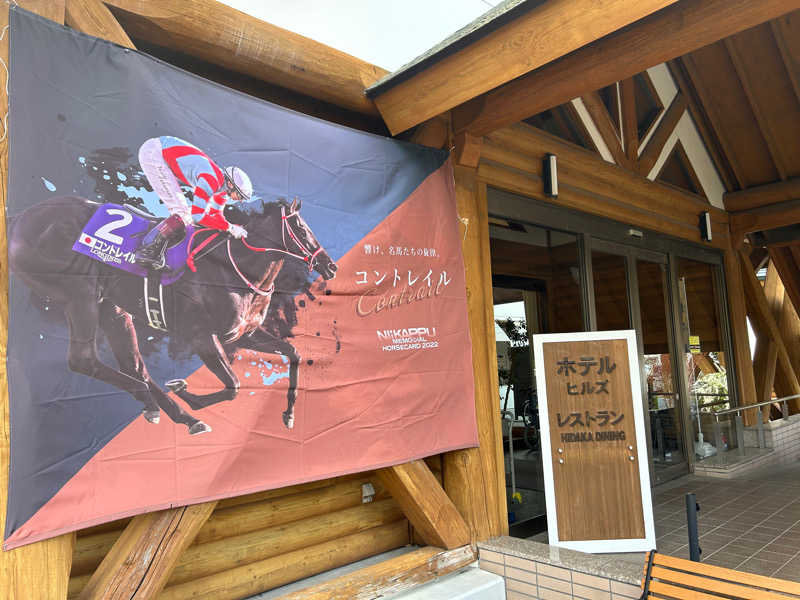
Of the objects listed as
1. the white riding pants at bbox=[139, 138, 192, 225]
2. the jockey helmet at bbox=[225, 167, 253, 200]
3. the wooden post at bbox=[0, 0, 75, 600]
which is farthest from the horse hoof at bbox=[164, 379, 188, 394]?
the jockey helmet at bbox=[225, 167, 253, 200]

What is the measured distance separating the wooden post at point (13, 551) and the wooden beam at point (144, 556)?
0.56 feet

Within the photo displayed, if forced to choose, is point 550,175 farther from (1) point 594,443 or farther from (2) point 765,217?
(2) point 765,217

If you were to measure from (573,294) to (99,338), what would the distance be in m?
3.85

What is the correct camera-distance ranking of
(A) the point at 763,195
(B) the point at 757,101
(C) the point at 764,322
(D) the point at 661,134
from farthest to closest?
(C) the point at 764,322, (A) the point at 763,195, (B) the point at 757,101, (D) the point at 661,134

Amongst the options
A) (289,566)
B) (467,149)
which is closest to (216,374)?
(289,566)

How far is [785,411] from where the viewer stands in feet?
24.3

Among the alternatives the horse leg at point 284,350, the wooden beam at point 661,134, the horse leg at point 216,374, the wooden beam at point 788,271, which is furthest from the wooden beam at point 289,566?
the wooden beam at point 788,271

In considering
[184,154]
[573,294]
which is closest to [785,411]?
[573,294]

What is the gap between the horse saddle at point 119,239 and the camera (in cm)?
221

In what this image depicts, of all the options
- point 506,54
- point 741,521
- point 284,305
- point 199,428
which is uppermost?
point 506,54

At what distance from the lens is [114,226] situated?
2277 millimetres

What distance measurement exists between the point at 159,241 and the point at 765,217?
7.33 metres

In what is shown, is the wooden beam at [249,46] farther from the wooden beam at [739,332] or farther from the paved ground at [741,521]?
the wooden beam at [739,332]

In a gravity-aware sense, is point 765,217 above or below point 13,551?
above
